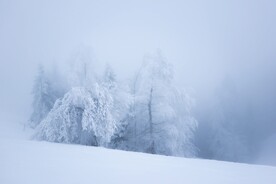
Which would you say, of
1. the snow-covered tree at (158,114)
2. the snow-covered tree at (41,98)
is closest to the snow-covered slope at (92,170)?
the snow-covered tree at (158,114)

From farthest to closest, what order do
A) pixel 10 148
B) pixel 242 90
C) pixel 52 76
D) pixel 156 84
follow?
pixel 242 90
pixel 52 76
pixel 156 84
pixel 10 148

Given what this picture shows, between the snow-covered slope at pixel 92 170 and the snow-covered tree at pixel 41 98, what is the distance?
24.7m

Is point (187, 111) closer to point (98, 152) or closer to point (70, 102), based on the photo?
point (70, 102)

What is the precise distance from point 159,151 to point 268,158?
20.0 metres

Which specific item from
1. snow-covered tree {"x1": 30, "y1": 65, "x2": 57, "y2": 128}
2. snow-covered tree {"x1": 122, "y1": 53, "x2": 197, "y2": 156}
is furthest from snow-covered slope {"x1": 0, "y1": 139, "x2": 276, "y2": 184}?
snow-covered tree {"x1": 30, "y1": 65, "x2": 57, "y2": 128}

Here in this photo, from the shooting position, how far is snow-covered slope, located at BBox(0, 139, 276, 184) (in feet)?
18.5

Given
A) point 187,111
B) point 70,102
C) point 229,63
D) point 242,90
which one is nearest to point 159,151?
point 187,111

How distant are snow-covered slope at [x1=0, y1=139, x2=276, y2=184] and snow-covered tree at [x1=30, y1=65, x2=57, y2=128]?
2470cm

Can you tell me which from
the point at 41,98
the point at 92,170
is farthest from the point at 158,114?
the point at 41,98

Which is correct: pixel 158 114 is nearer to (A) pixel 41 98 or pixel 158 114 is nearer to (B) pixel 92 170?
(B) pixel 92 170

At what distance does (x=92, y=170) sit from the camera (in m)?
6.38

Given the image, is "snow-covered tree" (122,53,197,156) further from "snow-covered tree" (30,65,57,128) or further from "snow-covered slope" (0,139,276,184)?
"snow-covered tree" (30,65,57,128)

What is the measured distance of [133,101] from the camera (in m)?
20.3

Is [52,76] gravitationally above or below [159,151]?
above
